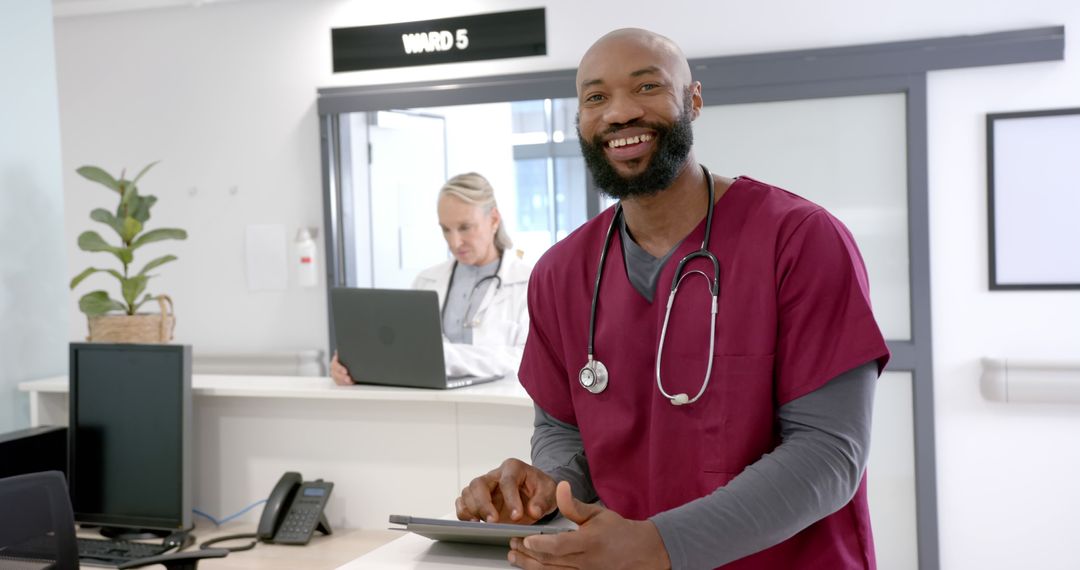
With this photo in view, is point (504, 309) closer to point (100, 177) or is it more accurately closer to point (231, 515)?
point (231, 515)

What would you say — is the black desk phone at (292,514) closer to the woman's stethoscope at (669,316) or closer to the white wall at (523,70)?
the woman's stethoscope at (669,316)

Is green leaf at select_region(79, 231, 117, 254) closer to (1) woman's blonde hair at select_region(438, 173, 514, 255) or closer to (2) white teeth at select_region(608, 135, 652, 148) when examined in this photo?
(1) woman's blonde hair at select_region(438, 173, 514, 255)

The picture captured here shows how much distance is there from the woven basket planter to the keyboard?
0.62 metres

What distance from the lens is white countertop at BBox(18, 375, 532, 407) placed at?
2.45 m

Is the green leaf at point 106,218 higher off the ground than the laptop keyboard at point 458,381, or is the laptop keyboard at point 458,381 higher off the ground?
the green leaf at point 106,218

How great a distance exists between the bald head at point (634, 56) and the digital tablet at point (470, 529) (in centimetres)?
59

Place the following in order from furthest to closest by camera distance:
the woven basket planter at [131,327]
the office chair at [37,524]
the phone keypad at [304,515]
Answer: the woven basket planter at [131,327]
the phone keypad at [304,515]
the office chair at [37,524]

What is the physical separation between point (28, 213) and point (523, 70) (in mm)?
2068

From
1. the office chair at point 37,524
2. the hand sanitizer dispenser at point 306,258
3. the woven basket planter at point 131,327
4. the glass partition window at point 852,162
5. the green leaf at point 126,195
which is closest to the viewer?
the office chair at point 37,524

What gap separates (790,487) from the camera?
3.79 feet

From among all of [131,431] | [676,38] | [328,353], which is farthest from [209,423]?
[676,38]

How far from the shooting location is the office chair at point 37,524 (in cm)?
193

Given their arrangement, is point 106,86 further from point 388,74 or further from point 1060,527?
point 1060,527

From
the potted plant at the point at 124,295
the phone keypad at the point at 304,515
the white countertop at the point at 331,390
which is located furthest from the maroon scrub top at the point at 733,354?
the potted plant at the point at 124,295
